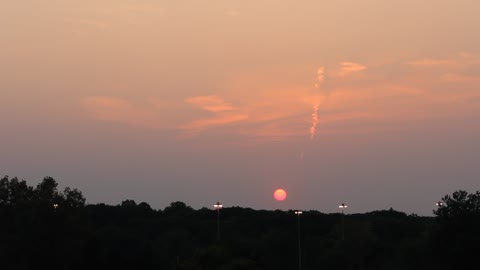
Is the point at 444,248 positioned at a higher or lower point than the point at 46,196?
lower

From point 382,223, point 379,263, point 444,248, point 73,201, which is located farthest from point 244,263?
point 382,223

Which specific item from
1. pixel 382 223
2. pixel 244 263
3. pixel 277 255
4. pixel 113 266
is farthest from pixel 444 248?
pixel 382 223

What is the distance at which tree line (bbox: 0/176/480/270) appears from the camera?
84.9m

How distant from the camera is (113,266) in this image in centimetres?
10500

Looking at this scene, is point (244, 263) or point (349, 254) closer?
point (244, 263)

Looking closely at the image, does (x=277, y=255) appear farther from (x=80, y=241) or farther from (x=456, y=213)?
(x=456, y=213)

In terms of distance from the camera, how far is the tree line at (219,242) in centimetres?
8488

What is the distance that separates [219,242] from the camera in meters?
91.1

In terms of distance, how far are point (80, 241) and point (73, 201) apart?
14.0m

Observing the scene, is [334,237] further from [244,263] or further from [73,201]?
[244,263]

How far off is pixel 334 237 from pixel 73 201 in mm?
38607

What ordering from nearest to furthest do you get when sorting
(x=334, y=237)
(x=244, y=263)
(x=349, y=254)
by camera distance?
1. (x=244, y=263)
2. (x=349, y=254)
3. (x=334, y=237)

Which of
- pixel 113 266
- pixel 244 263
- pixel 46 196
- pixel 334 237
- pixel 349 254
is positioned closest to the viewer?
pixel 244 263

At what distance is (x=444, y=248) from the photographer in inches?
3319
